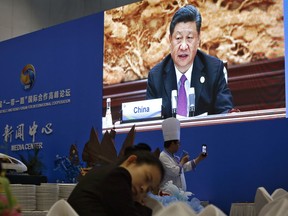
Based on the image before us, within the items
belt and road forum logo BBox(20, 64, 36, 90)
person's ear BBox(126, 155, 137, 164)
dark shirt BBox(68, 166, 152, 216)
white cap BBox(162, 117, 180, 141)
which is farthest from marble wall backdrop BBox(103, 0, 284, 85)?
dark shirt BBox(68, 166, 152, 216)

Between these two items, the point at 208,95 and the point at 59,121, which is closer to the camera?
the point at 208,95

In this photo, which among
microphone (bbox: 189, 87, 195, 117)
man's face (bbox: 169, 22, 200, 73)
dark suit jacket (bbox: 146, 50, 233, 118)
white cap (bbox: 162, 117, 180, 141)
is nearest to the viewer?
white cap (bbox: 162, 117, 180, 141)

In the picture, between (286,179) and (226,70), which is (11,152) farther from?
(286,179)

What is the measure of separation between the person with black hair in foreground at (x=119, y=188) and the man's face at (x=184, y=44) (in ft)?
12.6

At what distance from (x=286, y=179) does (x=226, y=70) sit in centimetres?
117

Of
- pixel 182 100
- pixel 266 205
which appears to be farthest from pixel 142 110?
pixel 266 205

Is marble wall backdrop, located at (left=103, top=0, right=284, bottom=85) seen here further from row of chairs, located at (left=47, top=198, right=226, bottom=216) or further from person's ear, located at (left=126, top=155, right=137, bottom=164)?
row of chairs, located at (left=47, top=198, right=226, bottom=216)

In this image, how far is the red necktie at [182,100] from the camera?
17.1 ft

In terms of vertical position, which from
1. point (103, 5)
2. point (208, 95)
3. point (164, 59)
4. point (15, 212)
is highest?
point (103, 5)

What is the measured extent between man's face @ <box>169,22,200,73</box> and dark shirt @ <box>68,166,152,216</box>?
395cm

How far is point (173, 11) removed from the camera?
18.1 feet

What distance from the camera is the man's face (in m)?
5.29

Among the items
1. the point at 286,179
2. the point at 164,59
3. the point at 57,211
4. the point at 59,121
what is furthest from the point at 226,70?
the point at 57,211

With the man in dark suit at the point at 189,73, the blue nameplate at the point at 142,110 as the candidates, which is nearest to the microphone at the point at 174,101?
the man in dark suit at the point at 189,73
